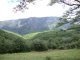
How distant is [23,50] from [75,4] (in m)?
76.1

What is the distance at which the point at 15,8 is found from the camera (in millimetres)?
12250

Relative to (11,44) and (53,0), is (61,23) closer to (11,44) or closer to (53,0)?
(53,0)

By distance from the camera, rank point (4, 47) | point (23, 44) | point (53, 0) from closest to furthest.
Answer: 1. point (53, 0)
2. point (4, 47)
3. point (23, 44)

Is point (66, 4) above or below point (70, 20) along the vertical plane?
above

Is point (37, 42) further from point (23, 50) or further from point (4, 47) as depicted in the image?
point (4, 47)

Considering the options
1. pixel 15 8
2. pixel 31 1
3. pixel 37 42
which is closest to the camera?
pixel 15 8

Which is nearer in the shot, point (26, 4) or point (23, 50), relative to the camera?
point (26, 4)

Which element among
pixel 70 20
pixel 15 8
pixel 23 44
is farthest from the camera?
pixel 23 44

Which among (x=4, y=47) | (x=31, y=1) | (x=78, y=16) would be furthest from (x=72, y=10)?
(x=4, y=47)

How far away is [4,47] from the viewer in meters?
84.6

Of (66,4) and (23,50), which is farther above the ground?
(66,4)

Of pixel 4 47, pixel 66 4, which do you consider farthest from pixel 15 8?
pixel 4 47

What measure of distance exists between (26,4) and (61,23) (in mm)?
10192

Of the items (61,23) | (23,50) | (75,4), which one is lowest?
(23,50)
